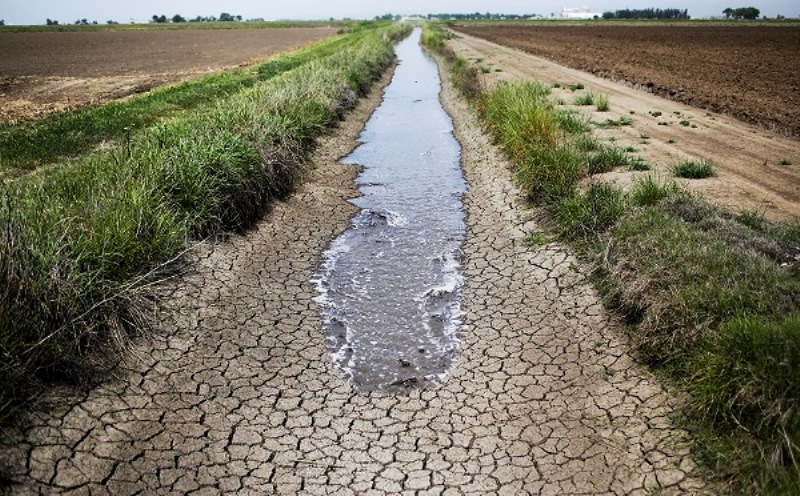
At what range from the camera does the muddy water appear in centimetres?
590

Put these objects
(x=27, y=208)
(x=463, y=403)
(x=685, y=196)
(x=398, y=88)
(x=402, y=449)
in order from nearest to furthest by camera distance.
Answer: (x=402, y=449) < (x=463, y=403) < (x=27, y=208) < (x=685, y=196) < (x=398, y=88)

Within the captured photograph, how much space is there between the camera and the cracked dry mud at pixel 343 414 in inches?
163

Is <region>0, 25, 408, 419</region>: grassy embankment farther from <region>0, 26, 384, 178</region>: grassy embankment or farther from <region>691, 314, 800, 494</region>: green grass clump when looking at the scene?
<region>691, 314, 800, 494</region>: green grass clump

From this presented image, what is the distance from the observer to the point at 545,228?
28.1 feet

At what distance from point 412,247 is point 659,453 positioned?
16.1 feet

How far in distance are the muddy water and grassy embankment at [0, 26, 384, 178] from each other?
10.7 feet

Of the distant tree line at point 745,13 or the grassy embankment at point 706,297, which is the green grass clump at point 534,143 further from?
the distant tree line at point 745,13

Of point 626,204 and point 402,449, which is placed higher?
point 626,204

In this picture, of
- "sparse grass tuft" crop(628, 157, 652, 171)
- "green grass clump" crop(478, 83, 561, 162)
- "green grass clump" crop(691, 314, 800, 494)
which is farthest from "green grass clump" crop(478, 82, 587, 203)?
"green grass clump" crop(691, 314, 800, 494)

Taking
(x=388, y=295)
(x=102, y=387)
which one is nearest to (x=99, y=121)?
(x=388, y=295)

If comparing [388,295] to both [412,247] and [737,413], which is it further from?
[737,413]

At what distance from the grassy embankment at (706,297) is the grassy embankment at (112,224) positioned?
410 centimetres

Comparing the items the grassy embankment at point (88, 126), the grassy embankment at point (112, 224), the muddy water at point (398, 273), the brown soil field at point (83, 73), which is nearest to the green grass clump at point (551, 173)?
the muddy water at point (398, 273)

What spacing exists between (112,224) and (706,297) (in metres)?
5.17
